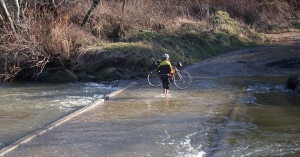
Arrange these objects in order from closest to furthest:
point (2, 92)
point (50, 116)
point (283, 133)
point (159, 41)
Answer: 1. point (283, 133)
2. point (50, 116)
3. point (2, 92)
4. point (159, 41)

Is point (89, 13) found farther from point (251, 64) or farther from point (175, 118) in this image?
point (175, 118)

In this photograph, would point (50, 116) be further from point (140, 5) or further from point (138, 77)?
point (140, 5)

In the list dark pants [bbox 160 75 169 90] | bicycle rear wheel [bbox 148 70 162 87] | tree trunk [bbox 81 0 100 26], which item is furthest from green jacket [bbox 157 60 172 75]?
tree trunk [bbox 81 0 100 26]

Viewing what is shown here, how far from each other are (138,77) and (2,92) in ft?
19.9

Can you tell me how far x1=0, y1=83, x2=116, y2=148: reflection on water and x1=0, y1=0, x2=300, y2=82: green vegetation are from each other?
1.64 meters

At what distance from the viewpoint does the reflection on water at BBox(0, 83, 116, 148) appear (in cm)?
1134

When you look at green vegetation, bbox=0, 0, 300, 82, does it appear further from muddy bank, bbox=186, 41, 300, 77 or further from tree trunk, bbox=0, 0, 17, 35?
muddy bank, bbox=186, 41, 300, 77

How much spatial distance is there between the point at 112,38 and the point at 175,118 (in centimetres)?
1418

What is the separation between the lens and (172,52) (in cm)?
2294

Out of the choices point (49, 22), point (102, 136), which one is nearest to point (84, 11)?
point (49, 22)

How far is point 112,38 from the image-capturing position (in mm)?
24922

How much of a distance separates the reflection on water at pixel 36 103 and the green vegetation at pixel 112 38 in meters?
1.64

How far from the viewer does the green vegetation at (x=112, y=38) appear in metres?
20.8

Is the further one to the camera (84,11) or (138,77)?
(84,11)
